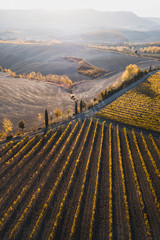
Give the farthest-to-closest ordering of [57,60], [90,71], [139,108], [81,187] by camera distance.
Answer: [57,60], [90,71], [139,108], [81,187]

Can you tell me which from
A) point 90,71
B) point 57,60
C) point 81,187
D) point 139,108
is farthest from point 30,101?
point 57,60

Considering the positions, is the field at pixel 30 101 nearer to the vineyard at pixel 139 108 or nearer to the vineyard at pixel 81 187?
the vineyard at pixel 81 187

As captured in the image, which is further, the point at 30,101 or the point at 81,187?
the point at 30,101

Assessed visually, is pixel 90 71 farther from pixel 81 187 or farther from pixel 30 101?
pixel 81 187

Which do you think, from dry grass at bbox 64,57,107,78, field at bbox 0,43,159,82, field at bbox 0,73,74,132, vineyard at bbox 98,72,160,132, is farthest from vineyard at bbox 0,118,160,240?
dry grass at bbox 64,57,107,78

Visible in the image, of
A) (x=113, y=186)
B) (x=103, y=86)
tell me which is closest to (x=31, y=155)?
(x=113, y=186)

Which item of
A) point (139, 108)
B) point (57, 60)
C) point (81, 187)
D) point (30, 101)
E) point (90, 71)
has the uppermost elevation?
point (57, 60)

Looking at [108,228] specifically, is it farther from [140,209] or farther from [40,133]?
[40,133]

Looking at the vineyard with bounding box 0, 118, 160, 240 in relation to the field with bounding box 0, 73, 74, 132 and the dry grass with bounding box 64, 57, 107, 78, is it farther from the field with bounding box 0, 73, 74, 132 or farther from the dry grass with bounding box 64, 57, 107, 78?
the dry grass with bounding box 64, 57, 107, 78
